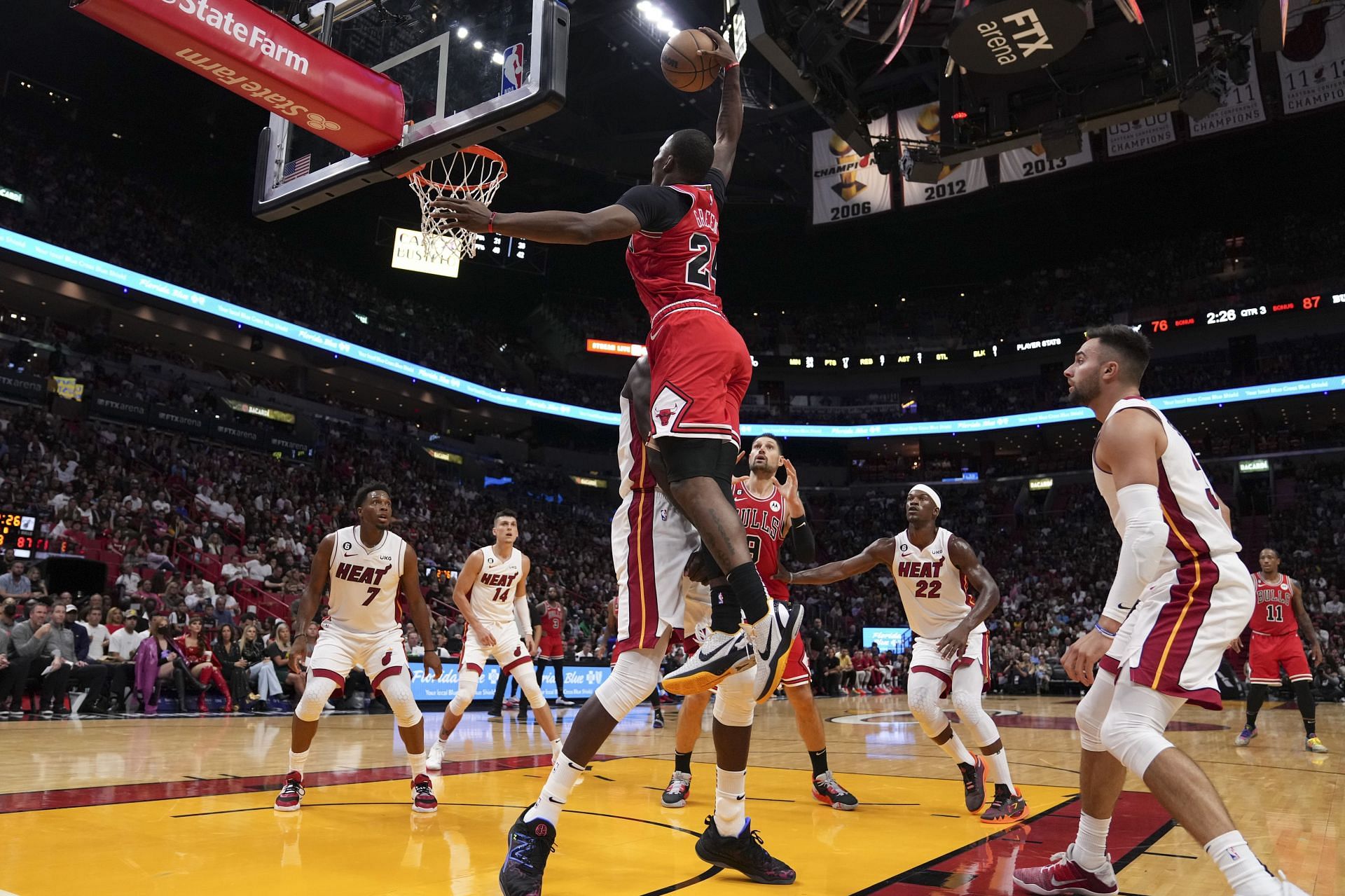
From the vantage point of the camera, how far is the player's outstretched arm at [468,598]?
7.84 metres

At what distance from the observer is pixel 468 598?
8234 mm

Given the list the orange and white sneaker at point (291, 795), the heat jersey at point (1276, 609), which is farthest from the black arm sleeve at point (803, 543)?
the heat jersey at point (1276, 609)

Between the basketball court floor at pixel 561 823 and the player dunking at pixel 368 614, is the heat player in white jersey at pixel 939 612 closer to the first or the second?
the basketball court floor at pixel 561 823

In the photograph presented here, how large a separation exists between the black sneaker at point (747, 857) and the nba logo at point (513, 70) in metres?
5.28

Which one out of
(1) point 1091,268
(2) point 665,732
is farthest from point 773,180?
(2) point 665,732

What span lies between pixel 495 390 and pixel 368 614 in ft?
99.9

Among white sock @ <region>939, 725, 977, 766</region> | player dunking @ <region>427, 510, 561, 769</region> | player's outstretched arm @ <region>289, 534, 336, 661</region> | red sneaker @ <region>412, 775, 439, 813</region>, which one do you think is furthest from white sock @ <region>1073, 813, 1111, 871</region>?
player dunking @ <region>427, 510, 561, 769</region>

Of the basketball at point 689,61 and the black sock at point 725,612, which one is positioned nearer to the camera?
the black sock at point 725,612

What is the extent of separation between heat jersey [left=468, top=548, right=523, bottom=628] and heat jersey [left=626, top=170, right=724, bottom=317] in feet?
16.5

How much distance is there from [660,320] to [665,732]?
31.2 feet

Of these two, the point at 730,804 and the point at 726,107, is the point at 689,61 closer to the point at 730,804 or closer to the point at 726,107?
the point at 726,107

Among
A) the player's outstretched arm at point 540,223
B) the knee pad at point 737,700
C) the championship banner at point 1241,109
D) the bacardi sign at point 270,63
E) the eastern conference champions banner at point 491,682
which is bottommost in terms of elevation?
the eastern conference champions banner at point 491,682

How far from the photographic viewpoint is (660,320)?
12.3 feet

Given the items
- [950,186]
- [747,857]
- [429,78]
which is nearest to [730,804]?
[747,857]
